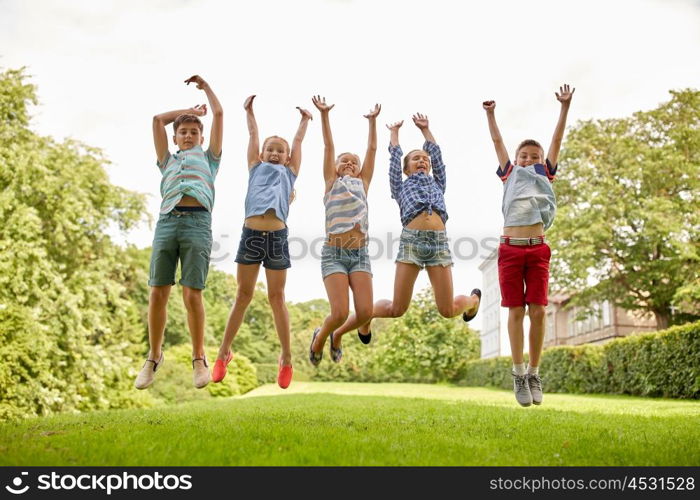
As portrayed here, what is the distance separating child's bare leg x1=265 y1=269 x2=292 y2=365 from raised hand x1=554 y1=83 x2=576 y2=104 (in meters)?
3.20

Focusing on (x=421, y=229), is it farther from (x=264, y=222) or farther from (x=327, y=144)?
(x=264, y=222)

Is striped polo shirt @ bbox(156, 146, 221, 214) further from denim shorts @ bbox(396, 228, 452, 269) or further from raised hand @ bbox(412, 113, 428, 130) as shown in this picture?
raised hand @ bbox(412, 113, 428, 130)

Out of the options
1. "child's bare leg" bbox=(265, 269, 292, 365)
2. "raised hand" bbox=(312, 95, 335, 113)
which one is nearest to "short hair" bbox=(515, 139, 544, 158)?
"raised hand" bbox=(312, 95, 335, 113)

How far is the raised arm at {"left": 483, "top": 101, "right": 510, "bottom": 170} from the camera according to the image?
6.12m

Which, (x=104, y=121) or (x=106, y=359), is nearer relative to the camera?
(x=104, y=121)

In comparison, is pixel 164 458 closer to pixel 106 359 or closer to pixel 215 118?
pixel 215 118

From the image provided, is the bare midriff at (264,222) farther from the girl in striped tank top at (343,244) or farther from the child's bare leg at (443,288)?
the child's bare leg at (443,288)

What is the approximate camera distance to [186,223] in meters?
5.43

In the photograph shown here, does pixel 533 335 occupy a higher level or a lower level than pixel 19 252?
lower

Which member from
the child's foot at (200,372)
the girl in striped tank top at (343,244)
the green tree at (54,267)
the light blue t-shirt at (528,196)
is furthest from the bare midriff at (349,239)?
the green tree at (54,267)
